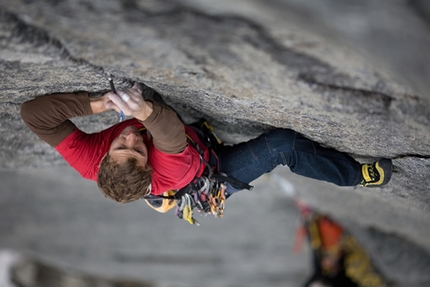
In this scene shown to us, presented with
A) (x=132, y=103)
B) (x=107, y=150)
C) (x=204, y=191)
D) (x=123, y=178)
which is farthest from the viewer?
(x=204, y=191)

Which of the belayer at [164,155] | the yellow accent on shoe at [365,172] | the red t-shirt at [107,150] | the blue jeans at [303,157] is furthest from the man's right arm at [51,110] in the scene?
the yellow accent on shoe at [365,172]

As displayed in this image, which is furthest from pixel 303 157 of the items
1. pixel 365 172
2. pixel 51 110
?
pixel 51 110

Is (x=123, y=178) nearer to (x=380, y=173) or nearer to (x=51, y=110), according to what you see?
(x=51, y=110)

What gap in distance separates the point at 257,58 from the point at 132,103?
1.73ft

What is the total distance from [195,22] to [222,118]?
41.8 inches

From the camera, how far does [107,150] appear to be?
7.01 ft

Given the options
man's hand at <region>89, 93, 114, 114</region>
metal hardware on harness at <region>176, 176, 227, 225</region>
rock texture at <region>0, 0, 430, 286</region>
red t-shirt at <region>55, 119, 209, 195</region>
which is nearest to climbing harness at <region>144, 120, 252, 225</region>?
metal hardware on harness at <region>176, 176, 227, 225</region>

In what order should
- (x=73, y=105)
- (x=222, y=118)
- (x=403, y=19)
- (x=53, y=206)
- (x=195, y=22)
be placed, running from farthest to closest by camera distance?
(x=53, y=206) < (x=222, y=118) < (x=73, y=105) < (x=195, y=22) < (x=403, y=19)

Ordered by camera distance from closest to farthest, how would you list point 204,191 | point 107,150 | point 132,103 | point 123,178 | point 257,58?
1. point 257,58
2. point 132,103
3. point 123,178
4. point 107,150
5. point 204,191

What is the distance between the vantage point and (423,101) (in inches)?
60.6

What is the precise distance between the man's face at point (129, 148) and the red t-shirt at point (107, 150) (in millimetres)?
75

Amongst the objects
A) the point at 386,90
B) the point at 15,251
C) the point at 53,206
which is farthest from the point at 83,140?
the point at 15,251

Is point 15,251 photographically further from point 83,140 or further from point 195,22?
point 195,22

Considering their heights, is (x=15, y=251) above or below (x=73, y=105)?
below
